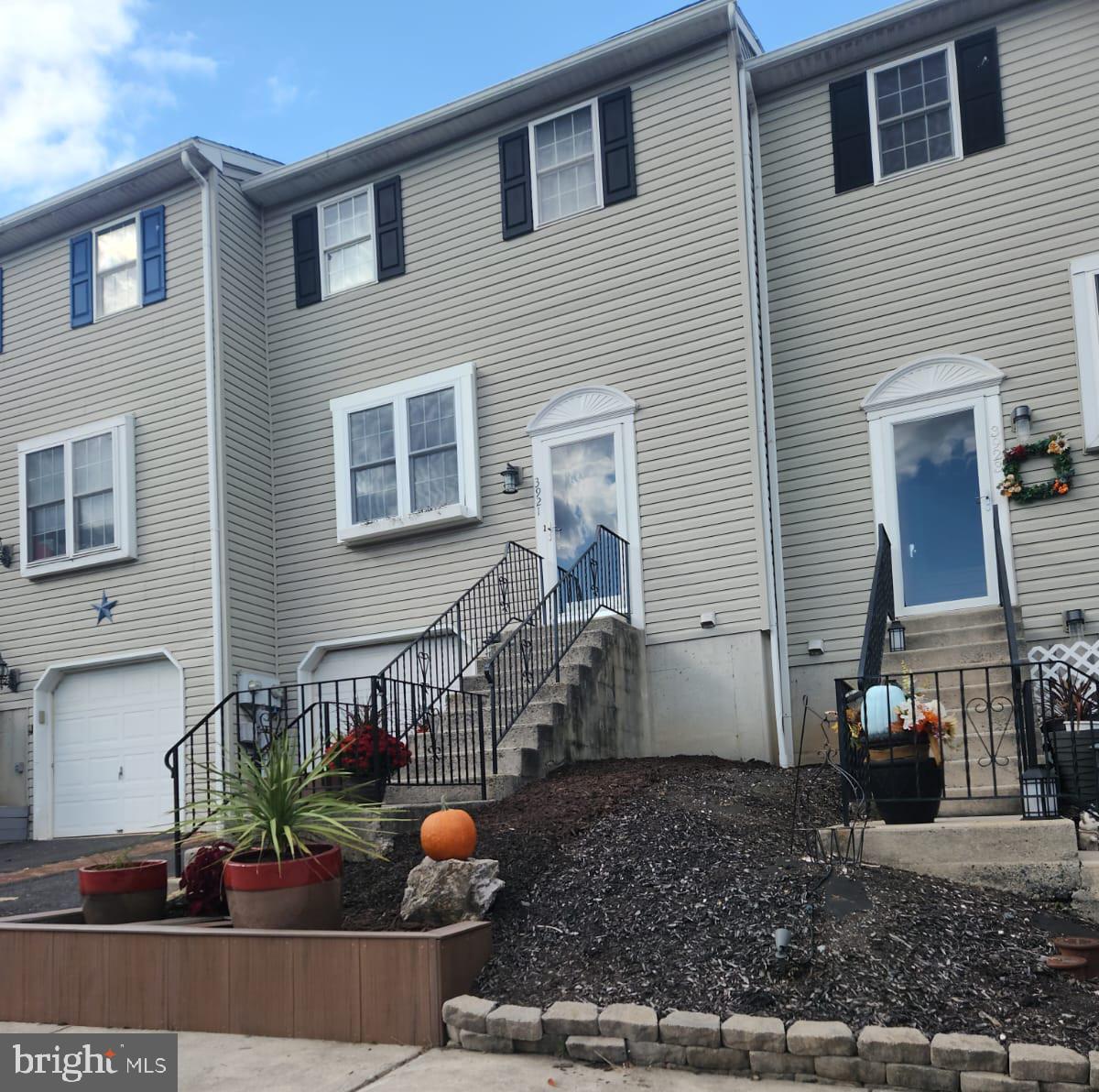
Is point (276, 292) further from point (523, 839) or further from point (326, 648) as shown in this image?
point (523, 839)

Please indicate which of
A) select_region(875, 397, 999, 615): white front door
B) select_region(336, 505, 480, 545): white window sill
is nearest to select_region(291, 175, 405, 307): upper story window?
select_region(336, 505, 480, 545): white window sill

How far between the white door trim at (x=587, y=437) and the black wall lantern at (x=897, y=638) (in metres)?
2.31

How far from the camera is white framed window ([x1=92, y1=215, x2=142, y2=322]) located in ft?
44.3

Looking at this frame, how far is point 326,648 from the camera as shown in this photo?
12.6 m

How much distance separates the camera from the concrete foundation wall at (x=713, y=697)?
32.8 feet

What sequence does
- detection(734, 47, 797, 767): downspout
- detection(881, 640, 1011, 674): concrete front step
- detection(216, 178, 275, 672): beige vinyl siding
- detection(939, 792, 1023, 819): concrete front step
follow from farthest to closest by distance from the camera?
detection(216, 178, 275, 672): beige vinyl siding → detection(734, 47, 797, 767): downspout → detection(881, 640, 1011, 674): concrete front step → detection(939, 792, 1023, 819): concrete front step

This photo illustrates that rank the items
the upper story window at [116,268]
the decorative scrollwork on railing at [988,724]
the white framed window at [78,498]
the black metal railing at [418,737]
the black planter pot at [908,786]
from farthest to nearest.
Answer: the upper story window at [116,268], the white framed window at [78,498], the black metal railing at [418,737], the decorative scrollwork on railing at [988,724], the black planter pot at [908,786]

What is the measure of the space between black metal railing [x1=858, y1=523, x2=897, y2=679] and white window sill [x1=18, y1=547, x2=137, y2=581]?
7.95 meters

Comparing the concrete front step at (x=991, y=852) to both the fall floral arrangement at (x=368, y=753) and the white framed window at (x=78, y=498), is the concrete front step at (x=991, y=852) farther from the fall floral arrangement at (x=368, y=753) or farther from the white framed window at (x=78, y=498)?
the white framed window at (x=78, y=498)

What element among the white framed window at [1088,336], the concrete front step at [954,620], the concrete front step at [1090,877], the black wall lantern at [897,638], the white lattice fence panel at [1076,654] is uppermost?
the white framed window at [1088,336]

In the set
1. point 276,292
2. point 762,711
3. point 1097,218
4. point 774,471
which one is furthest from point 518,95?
point 762,711

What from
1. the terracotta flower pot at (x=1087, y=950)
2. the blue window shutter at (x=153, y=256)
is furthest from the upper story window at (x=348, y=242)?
the terracotta flower pot at (x=1087, y=950)

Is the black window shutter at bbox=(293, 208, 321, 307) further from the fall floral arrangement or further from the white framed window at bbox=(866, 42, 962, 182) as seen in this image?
the fall floral arrangement

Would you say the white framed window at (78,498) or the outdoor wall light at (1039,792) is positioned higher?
the white framed window at (78,498)
